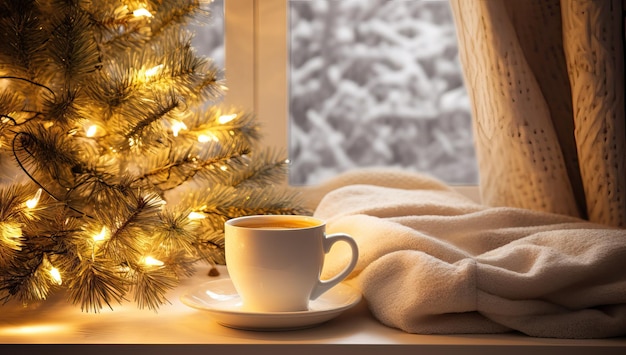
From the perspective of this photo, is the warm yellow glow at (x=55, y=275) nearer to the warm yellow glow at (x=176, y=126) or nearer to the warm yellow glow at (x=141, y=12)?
the warm yellow glow at (x=176, y=126)

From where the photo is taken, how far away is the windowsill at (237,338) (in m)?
0.75

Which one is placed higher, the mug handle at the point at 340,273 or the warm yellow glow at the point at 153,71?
the warm yellow glow at the point at 153,71

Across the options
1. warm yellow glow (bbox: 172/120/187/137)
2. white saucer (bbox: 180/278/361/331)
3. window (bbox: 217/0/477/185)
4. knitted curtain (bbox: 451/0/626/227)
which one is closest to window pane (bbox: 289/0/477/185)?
window (bbox: 217/0/477/185)

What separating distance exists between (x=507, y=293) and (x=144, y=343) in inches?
16.4

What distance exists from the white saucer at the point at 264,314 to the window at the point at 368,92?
1.88 feet

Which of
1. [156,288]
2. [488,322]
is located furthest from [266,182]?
[488,322]

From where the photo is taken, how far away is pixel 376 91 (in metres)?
1.45

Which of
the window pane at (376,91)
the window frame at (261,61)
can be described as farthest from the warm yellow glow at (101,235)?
the window pane at (376,91)

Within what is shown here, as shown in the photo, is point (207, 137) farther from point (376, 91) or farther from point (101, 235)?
point (376, 91)

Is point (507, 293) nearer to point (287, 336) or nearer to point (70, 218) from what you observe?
point (287, 336)

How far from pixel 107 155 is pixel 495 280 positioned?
0.60 m

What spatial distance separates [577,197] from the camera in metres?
1.10

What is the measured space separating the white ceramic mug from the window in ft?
2.08

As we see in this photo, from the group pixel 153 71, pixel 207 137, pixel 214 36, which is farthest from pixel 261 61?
pixel 153 71
